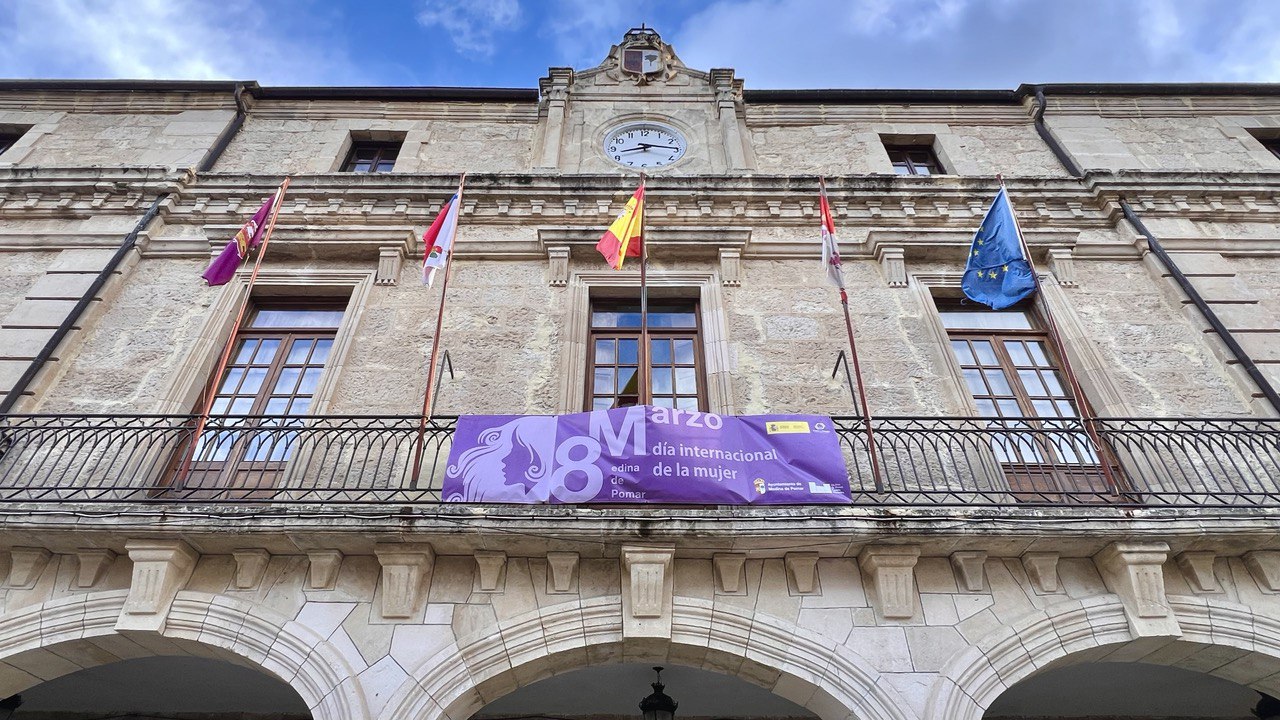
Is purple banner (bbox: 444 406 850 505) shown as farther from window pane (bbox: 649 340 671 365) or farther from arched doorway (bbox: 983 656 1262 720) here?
arched doorway (bbox: 983 656 1262 720)

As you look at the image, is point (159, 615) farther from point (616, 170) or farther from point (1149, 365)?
point (1149, 365)

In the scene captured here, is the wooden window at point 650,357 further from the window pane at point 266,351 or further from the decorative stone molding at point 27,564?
the decorative stone molding at point 27,564

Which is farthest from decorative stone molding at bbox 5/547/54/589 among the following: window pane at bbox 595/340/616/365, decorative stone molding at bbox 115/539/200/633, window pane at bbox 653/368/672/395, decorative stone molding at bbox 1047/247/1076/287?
decorative stone molding at bbox 1047/247/1076/287

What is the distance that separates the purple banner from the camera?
5141mm

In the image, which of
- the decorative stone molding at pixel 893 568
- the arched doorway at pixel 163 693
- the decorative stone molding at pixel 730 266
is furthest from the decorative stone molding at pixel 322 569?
the decorative stone molding at pixel 730 266

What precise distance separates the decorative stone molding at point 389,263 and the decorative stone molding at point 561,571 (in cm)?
411

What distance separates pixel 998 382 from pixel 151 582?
755 centimetres

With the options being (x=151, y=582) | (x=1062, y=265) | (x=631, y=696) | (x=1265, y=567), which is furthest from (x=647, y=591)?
(x=1062, y=265)

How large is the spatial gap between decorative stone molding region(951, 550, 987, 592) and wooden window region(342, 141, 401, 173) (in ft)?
28.5

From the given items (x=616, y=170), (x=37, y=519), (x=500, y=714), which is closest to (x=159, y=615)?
(x=37, y=519)

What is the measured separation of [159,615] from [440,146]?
23.1 ft

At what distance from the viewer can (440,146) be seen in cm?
986

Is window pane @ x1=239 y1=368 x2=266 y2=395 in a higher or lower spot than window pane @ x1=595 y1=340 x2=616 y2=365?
lower

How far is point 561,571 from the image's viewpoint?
498 centimetres
